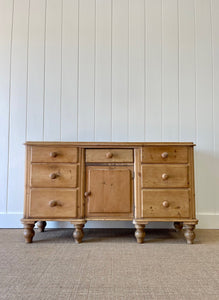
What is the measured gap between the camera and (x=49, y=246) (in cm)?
151

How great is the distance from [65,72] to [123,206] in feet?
4.63

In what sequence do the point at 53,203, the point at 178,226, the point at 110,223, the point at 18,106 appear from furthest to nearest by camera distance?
the point at 18,106 → the point at 110,223 → the point at 178,226 → the point at 53,203

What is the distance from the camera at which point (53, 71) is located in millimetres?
2146

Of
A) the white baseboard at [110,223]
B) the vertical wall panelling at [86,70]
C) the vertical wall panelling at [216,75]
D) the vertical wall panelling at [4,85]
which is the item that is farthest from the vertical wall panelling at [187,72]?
the vertical wall panelling at [4,85]

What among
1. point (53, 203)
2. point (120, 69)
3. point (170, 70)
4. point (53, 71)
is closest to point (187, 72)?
point (170, 70)

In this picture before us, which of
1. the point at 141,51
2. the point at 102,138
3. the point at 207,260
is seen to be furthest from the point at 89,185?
the point at 141,51

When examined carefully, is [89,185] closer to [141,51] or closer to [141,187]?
[141,187]

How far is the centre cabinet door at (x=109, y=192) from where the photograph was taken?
1.57 metres

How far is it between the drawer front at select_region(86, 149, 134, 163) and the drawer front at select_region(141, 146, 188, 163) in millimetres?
111

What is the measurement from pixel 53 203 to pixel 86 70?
4.32 feet

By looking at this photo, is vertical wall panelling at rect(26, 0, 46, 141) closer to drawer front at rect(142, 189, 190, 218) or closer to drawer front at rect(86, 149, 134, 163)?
drawer front at rect(86, 149, 134, 163)

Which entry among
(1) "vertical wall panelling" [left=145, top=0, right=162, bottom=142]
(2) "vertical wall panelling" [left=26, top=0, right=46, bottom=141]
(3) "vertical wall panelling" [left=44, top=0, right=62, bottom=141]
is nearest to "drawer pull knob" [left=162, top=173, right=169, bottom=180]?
(1) "vertical wall panelling" [left=145, top=0, right=162, bottom=142]

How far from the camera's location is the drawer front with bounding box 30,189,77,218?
1.55 meters

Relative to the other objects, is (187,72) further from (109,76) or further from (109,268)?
(109,268)
